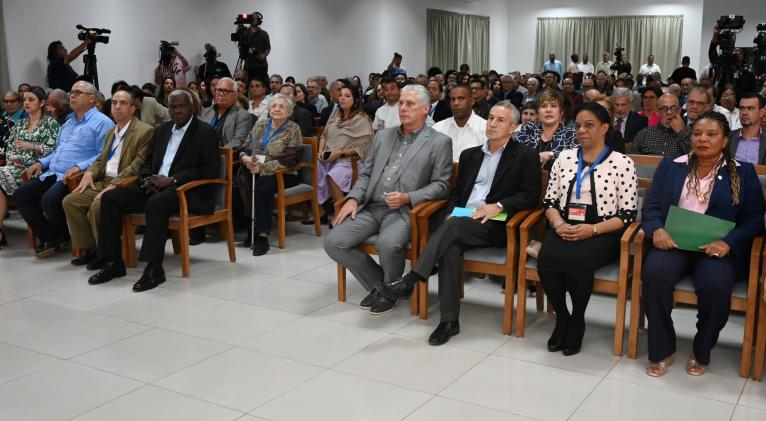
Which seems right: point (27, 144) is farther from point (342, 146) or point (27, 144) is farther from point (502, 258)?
point (502, 258)

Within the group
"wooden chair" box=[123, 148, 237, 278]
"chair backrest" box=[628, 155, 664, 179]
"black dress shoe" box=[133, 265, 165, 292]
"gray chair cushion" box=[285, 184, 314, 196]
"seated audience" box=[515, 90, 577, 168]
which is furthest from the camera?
"gray chair cushion" box=[285, 184, 314, 196]

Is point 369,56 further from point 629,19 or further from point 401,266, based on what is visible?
point 401,266

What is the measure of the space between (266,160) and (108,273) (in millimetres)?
1341

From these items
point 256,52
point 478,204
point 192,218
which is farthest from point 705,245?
point 256,52

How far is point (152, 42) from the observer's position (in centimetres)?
1120

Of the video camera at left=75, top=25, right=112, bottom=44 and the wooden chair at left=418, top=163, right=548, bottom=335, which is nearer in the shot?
the wooden chair at left=418, top=163, right=548, bottom=335

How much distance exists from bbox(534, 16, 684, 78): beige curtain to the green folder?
1796 cm

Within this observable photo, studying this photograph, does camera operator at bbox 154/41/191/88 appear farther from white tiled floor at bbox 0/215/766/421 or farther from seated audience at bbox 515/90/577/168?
seated audience at bbox 515/90/577/168

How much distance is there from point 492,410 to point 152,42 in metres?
9.86

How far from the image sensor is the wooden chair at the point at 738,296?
2.96 meters

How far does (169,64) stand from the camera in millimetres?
11125

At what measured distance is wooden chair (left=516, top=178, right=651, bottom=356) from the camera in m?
3.19

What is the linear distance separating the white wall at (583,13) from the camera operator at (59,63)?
1420cm

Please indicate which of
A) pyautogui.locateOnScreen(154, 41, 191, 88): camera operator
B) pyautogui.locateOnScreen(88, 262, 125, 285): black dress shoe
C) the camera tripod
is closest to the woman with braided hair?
pyautogui.locateOnScreen(88, 262, 125, 285): black dress shoe
